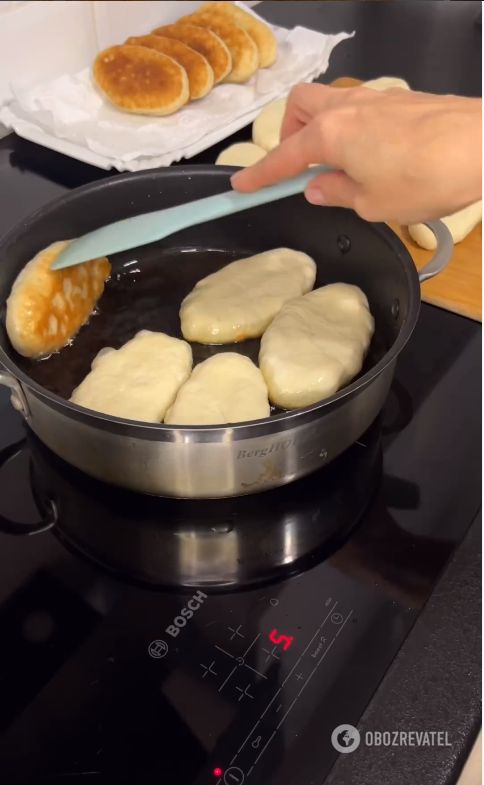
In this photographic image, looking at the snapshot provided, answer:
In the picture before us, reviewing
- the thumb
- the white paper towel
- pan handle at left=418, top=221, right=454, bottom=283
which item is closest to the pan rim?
pan handle at left=418, top=221, right=454, bottom=283

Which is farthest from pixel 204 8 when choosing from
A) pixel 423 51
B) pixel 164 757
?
pixel 164 757

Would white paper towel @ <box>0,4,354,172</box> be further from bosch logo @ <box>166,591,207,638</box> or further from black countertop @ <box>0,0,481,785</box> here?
bosch logo @ <box>166,591,207,638</box>

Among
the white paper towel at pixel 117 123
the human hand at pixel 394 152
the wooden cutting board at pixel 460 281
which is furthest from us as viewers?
the white paper towel at pixel 117 123

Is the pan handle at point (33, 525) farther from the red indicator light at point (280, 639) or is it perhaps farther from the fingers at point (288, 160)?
the fingers at point (288, 160)

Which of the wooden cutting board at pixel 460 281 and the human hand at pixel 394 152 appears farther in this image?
the wooden cutting board at pixel 460 281

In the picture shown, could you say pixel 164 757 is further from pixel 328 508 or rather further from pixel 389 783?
pixel 328 508

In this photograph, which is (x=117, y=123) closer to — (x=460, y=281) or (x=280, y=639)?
(x=460, y=281)

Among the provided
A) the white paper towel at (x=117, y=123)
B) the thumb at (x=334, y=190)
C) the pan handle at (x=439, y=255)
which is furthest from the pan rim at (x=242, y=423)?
the white paper towel at (x=117, y=123)
